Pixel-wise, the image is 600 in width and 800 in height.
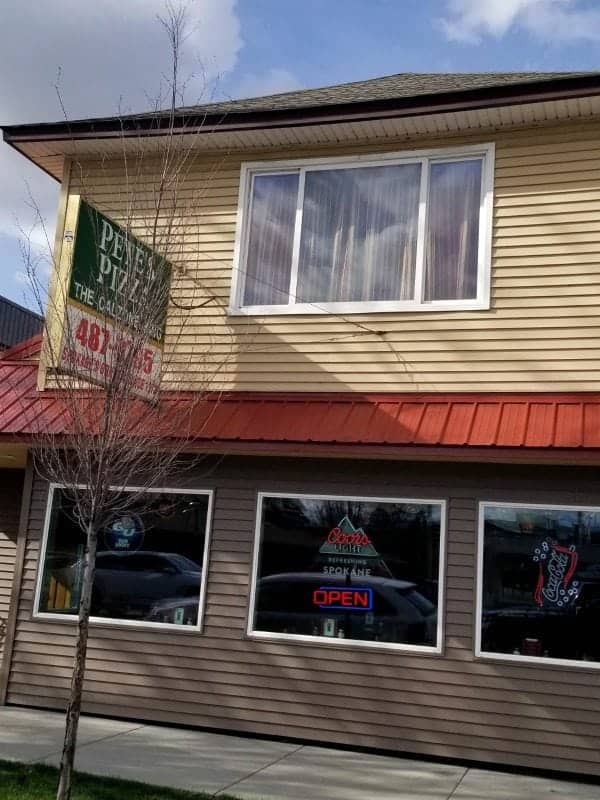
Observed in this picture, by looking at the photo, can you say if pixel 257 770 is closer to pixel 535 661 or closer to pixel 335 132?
pixel 535 661

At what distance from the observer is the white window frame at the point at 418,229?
9039 millimetres

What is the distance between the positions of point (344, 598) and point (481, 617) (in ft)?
4.35

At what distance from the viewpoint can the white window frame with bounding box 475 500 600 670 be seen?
25.9 feet

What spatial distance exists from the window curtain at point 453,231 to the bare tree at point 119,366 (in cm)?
245

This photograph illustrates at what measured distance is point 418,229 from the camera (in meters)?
9.43

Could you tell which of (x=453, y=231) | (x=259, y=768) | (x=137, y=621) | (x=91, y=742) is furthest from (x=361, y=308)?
(x=91, y=742)

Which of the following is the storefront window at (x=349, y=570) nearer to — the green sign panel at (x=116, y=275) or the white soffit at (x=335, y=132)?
the green sign panel at (x=116, y=275)

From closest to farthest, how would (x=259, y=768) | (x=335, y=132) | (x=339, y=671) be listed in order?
(x=259, y=768) → (x=339, y=671) → (x=335, y=132)

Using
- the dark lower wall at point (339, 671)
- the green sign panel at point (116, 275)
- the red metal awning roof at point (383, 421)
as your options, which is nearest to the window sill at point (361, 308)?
the red metal awning roof at point (383, 421)

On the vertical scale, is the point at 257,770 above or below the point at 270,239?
below

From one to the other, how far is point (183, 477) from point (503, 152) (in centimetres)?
462

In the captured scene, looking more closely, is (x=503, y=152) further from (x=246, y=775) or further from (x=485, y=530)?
(x=246, y=775)

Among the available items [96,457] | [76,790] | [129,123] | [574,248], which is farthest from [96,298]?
[574,248]

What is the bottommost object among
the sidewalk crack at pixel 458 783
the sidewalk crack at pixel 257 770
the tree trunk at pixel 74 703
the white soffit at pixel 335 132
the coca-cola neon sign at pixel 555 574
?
the sidewalk crack at pixel 257 770
